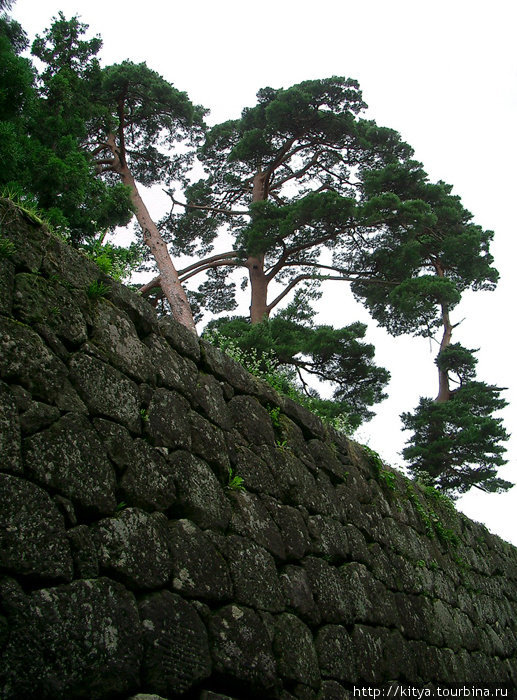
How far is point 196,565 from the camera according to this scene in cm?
269

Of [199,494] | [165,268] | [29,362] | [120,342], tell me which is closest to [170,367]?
[120,342]

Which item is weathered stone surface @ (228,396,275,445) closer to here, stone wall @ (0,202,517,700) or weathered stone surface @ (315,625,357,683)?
stone wall @ (0,202,517,700)

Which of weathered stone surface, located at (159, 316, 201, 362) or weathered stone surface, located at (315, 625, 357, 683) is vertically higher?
weathered stone surface, located at (159, 316, 201, 362)

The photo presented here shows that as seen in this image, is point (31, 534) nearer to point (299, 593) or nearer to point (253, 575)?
point (253, 575)

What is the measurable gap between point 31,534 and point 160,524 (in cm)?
69

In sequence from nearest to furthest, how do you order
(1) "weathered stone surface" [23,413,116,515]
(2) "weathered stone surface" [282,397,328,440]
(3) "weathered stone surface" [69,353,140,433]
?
(1) "weathered stone surface" [23,413,116,515]
(3) "weathered stone surface" [69,353,140,433]
(2) "weathered stone surface" [282,397,328,440]

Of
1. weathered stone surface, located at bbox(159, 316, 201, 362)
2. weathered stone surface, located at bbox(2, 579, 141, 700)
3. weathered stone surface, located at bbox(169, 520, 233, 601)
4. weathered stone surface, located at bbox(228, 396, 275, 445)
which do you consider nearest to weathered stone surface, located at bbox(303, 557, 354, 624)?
weathered stone surface, located at bbox(228, 396, 275, 445)

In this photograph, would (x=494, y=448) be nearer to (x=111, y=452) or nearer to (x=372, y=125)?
(x=372, y=125)

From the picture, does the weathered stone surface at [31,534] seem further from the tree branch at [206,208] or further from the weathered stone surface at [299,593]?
the tree branch at [206,208]

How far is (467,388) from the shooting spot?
46.3 feet

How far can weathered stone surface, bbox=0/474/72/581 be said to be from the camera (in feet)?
6.50

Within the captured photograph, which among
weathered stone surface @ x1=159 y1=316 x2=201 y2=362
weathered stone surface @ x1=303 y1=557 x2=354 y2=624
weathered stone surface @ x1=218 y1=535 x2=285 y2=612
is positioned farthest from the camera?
weathered stone surface @ x1=303 y1=557 x2=354 y2=624

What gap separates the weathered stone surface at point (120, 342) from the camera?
9.29 ft

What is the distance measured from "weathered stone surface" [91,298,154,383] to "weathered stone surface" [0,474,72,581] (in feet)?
2.78
